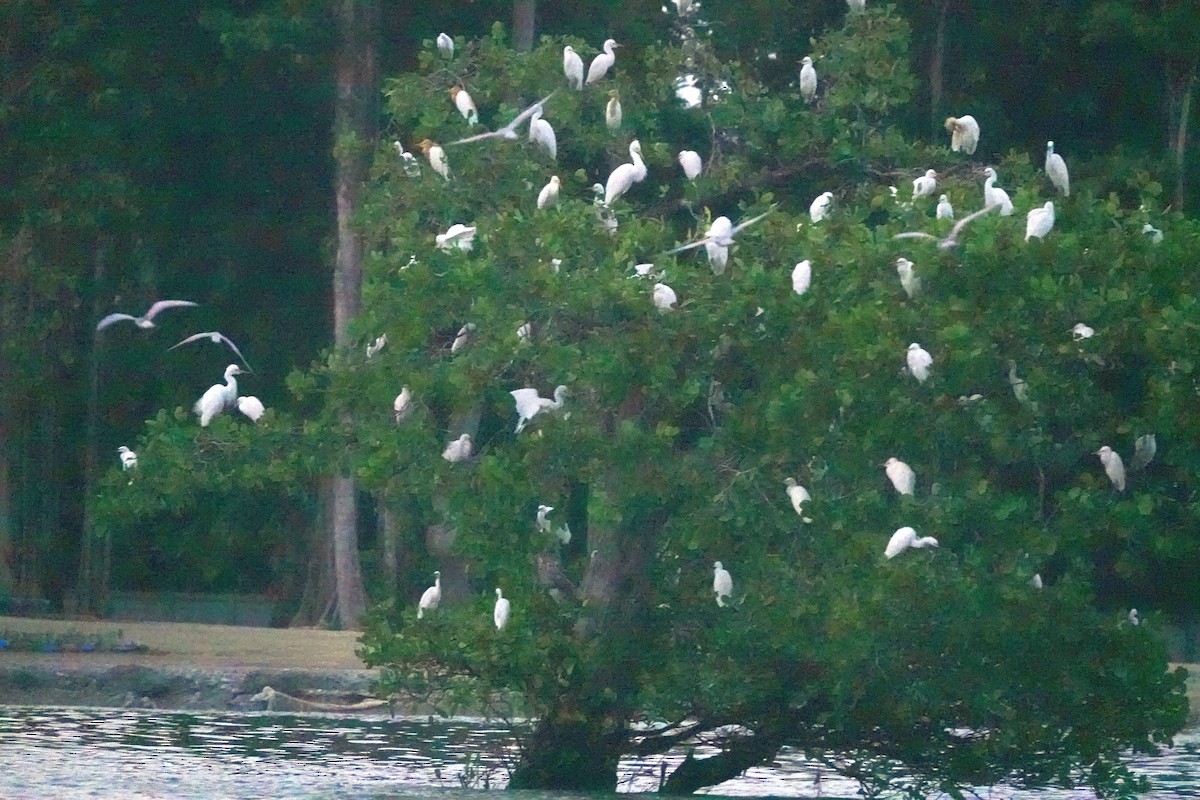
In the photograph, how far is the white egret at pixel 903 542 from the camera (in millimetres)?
7766

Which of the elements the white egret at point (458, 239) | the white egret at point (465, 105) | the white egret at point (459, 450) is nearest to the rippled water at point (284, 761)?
the white egret at point (459, 450)

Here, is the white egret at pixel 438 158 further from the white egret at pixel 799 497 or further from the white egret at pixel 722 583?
the white egret at pixel 799 497

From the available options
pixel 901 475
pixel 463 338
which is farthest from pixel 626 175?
pixel 901 475

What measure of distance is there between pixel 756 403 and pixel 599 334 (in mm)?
677

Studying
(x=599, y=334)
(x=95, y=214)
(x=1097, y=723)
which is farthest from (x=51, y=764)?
(x=95, y=214)

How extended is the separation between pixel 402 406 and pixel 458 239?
76 centimetres

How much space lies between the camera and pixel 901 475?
794cm

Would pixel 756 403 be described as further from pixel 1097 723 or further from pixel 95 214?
pixel 95 214

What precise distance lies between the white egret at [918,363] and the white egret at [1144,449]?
84cm

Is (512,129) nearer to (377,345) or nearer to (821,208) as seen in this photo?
(377,345)

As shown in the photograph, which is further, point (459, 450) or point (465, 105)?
point (465, 105)

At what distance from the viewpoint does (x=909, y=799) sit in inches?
337

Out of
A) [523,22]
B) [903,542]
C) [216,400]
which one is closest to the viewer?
[903,542]

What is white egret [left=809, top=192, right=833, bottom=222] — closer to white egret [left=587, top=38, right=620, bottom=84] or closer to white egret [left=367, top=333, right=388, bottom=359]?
white egret [left=367, top=333, right=388, bottom=359]
